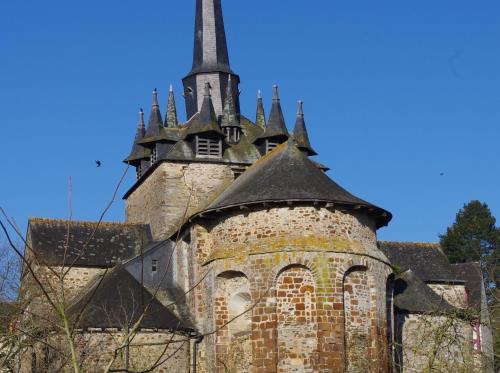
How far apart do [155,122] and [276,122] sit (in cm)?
406

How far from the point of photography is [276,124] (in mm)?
30141

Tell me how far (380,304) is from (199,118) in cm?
987

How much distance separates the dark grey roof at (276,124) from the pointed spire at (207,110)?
175 centimetres

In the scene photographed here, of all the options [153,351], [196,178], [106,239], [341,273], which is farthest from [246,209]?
[106,239]

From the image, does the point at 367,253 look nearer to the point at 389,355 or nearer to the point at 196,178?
the point at 389,355

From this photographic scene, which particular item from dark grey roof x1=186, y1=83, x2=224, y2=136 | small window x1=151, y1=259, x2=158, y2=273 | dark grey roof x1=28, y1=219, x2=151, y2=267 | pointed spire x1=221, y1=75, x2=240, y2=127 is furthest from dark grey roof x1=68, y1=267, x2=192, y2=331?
pointed spire x1=221, y1=75, x2=240, y2=127

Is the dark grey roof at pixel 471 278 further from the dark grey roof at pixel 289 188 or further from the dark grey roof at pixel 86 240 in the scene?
the dark grey roof at pixel 289 188

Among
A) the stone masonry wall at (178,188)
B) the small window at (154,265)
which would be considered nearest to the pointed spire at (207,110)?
the stone masonry wall at (178,188)

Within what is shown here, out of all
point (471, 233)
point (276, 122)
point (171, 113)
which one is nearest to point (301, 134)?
point (276, 122)

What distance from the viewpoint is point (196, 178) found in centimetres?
2867

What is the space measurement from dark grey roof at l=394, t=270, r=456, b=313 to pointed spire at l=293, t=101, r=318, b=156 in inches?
205

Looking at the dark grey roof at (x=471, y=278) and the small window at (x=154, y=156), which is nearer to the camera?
the small window at (x=154, y=156)

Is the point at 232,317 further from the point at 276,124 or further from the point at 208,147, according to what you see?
the point at 276,124

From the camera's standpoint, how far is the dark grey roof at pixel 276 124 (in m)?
29.8
